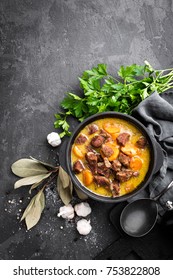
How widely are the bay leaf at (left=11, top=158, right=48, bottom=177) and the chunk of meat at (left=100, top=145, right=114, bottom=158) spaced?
1.86 ft

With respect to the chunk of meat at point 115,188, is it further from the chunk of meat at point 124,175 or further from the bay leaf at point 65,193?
the bay leaf at point 65,193

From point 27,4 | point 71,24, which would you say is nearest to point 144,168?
point 71,24

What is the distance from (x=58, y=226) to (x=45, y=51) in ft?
4.31

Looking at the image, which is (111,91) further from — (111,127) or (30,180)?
(30,180)

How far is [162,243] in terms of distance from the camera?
10.3 feet

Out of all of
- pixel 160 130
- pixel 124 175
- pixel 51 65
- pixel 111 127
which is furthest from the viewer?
pixel 51 65

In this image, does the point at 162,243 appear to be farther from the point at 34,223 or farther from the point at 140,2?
the point at 140,2

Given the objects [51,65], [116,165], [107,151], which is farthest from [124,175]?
[51,65]

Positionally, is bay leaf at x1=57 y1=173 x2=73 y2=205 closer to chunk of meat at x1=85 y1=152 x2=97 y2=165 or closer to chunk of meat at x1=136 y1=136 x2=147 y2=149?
chunk of meat at x1=85 y1=152 x2=97 y2=165

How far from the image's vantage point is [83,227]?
3.15m

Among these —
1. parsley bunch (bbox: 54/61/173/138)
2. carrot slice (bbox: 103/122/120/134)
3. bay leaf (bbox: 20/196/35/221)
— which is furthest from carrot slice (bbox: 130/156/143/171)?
bay leaf (bbox: 20/196/35/221)

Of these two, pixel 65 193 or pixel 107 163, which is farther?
pixel 65 193

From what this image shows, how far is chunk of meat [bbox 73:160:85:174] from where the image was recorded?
281 centimetres

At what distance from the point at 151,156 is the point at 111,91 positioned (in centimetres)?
57
